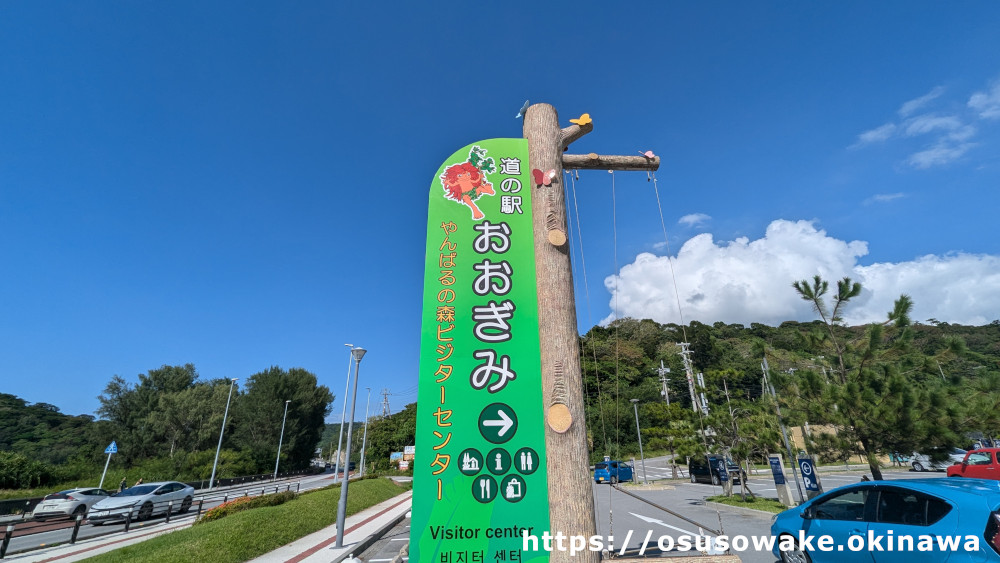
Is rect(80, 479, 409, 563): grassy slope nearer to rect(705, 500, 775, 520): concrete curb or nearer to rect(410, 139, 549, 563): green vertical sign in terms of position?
rect(410, 139, 549, 563): green vertical sign

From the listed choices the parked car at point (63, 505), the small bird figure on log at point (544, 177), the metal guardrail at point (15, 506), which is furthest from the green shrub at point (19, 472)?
the small bird figure on log at point (544, 177)

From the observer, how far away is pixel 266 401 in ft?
151

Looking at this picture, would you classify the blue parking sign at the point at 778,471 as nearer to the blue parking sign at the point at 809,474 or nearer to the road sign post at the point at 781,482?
the road sign post at the point at 781,482

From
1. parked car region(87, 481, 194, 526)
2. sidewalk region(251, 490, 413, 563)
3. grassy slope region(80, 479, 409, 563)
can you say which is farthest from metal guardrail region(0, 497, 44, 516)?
sidewalk region(251, 490, 413, 563)

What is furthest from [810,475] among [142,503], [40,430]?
[40,430]

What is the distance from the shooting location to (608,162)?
431 centimetres

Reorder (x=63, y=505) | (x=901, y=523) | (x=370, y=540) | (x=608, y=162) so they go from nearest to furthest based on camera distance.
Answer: (x=901, y=523) < (x=608, y=162) < (x=370, y=540) < (x=63, y=505)

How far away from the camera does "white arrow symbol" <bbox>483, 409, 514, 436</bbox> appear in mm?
3166

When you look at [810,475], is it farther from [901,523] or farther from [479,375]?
[479,375]

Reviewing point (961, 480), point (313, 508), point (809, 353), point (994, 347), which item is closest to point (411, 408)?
point (313, 508)

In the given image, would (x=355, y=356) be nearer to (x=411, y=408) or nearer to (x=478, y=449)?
(x=478, y=449)

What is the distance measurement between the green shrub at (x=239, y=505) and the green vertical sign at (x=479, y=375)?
10432 millimetres

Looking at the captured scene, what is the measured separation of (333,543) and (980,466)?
18.3 metres

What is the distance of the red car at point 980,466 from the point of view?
38.5 feet
